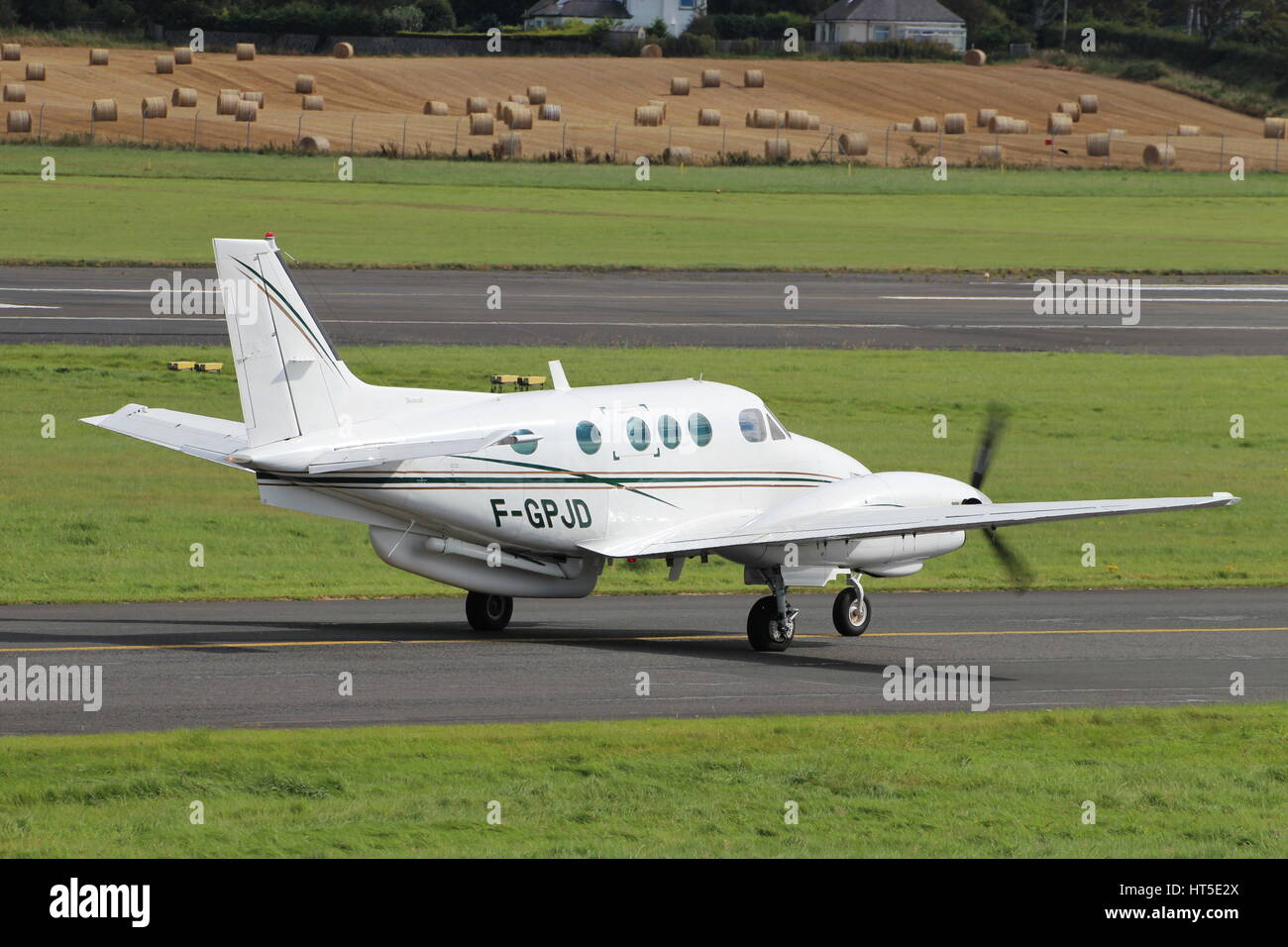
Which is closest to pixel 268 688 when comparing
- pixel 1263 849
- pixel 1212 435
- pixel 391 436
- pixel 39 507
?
pixel 391 436

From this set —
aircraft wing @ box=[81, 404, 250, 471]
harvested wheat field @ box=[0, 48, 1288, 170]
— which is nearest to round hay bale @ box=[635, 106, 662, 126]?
harvested wheat field @ box=[0, 48, 1288, 170]

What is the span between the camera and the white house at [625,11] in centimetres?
17025

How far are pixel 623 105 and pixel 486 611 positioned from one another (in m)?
112

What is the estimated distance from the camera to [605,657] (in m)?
22.4

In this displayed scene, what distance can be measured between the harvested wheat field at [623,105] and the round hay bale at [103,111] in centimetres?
111

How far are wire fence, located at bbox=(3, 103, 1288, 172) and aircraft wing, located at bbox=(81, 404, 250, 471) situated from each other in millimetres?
81070

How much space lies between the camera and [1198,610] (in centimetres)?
A: 2686

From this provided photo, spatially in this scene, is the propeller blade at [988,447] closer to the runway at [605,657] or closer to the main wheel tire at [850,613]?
the main wheel tire at [850,613]

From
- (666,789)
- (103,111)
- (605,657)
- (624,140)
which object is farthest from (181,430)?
(624,140)

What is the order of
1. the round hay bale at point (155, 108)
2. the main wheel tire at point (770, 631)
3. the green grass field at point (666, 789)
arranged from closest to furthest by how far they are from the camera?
the green grass field at point (666, 789)
the main wheel tire at point (770, 631)
the round hay bale at point (155, 108)

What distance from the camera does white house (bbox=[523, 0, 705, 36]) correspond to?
559 feet

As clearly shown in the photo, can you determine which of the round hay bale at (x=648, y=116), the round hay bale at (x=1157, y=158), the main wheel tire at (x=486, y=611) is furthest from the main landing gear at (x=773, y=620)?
the round hay bale at (x=648, y=116)

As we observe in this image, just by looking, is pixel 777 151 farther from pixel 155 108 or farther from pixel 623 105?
A: pixel 155 108

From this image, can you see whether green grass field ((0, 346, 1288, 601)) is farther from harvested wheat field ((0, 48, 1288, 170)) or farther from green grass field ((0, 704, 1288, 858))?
harvested wheat field ((0, 48, 1288, 170))
